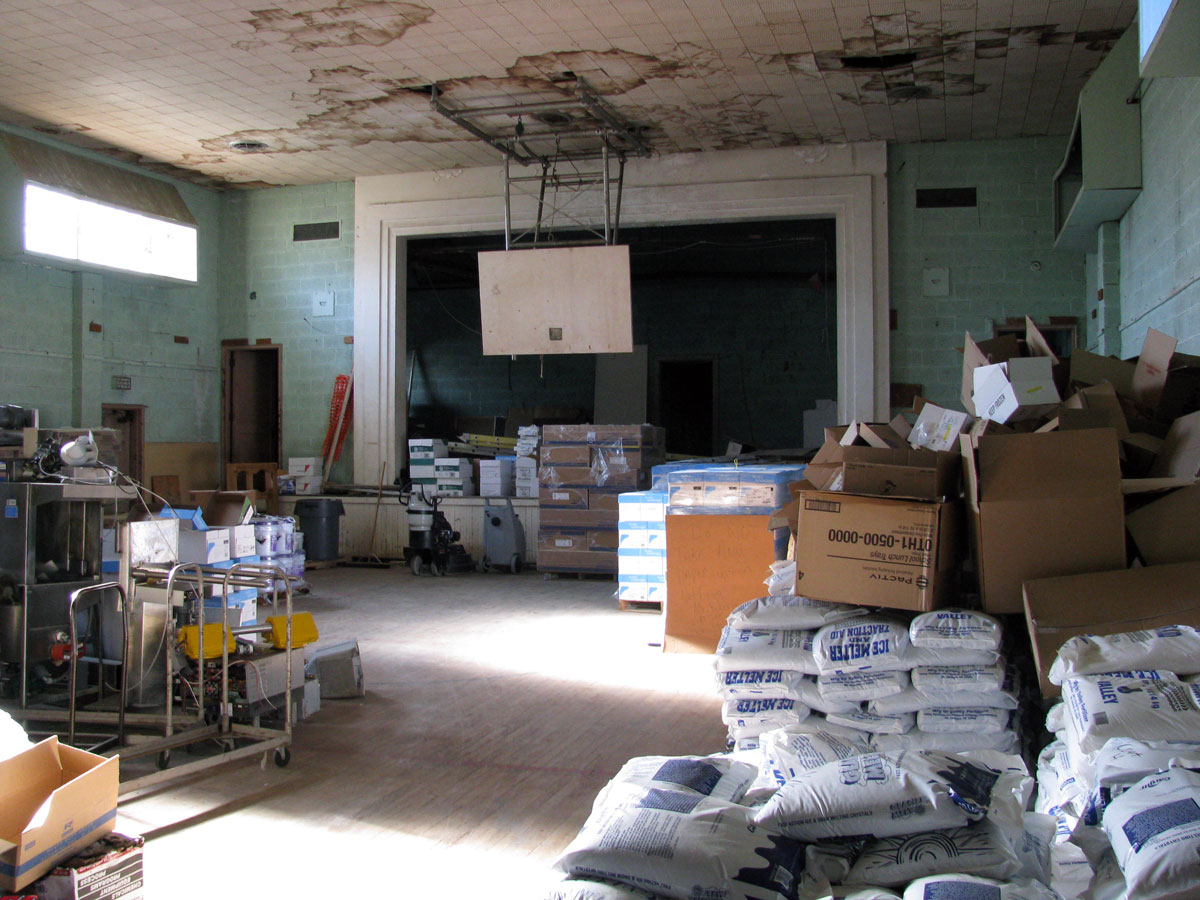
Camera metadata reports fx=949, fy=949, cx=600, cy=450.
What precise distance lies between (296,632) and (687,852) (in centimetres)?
335

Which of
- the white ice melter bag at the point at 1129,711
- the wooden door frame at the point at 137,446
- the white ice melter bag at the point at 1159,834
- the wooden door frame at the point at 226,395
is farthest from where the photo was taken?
the wooden door frame at the point at 226,395

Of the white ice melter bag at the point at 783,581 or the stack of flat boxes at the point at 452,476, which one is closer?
the white ice melter bag at the point at 783,581

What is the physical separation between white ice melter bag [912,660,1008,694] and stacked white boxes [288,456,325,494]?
9187 mm

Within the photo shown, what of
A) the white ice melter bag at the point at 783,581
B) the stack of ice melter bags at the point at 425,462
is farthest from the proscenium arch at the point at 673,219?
the white ice melter bag at the point at 783,581

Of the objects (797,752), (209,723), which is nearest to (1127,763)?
Answer: (797,752)

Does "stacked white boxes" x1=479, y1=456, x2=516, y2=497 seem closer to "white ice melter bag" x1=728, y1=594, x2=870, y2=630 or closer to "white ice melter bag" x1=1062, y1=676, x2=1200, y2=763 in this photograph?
"white ice melter bag" x1=728, y1=594, x2=870, y2=630

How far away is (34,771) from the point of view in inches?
101

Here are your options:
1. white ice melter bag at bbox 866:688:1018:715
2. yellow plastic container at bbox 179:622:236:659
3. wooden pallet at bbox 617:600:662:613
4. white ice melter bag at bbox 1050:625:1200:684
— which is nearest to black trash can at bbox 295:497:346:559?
wooden pallet at bbox 617:600:662:613

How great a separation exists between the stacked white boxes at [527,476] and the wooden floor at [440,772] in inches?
148

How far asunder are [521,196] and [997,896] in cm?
984

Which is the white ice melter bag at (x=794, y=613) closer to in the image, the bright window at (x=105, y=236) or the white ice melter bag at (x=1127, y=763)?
the white ice melter bag at (x=1127, y=763)

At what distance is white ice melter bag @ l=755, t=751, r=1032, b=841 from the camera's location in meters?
2.06

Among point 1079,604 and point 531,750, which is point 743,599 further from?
point 1079,604

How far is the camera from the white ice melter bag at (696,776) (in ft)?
7.25
